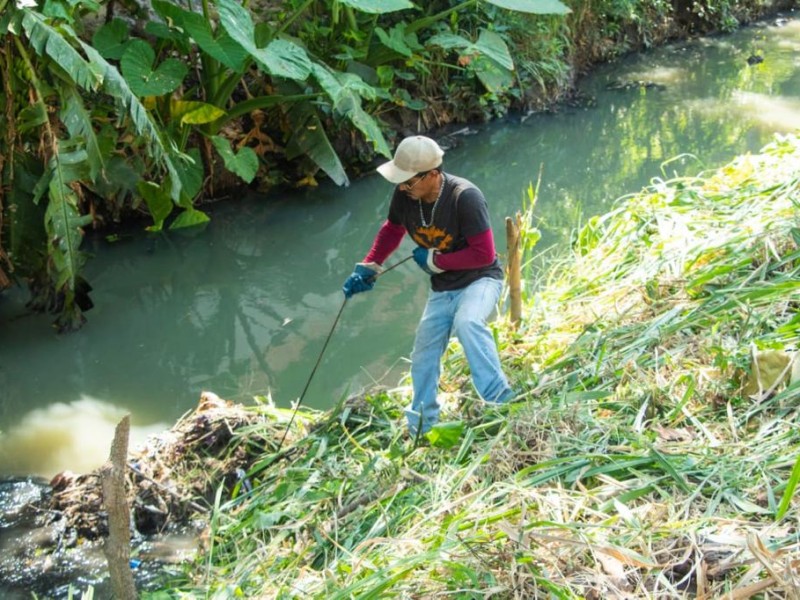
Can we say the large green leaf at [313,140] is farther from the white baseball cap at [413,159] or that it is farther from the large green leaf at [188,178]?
the white baseball cap at [413,159]

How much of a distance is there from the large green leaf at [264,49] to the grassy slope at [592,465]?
2475mm

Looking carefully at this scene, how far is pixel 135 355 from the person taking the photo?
17.4 feet

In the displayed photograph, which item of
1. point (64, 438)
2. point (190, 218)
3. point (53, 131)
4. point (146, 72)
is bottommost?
point (64, 438)

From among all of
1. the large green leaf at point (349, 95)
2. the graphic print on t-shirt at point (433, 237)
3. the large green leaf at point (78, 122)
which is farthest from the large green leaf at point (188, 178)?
the graphic print on t-shirt at point (433, 237)

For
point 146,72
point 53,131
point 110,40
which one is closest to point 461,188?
point 53,131

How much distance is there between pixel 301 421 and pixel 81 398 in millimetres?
1507

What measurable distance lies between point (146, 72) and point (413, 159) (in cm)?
315

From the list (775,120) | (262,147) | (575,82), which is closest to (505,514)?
(262,147)

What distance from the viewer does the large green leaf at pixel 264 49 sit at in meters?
5.79

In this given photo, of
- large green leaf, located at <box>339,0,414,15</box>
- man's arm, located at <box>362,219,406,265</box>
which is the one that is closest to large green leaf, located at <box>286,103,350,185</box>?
large green leaf, located at <box>339,0,414,15</box>

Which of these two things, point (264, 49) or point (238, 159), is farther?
point (238, 159)

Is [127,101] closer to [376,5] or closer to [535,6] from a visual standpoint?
[376,5]

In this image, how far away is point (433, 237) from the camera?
3.60 meters

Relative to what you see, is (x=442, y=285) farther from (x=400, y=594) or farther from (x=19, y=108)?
(x=19, y=108)
